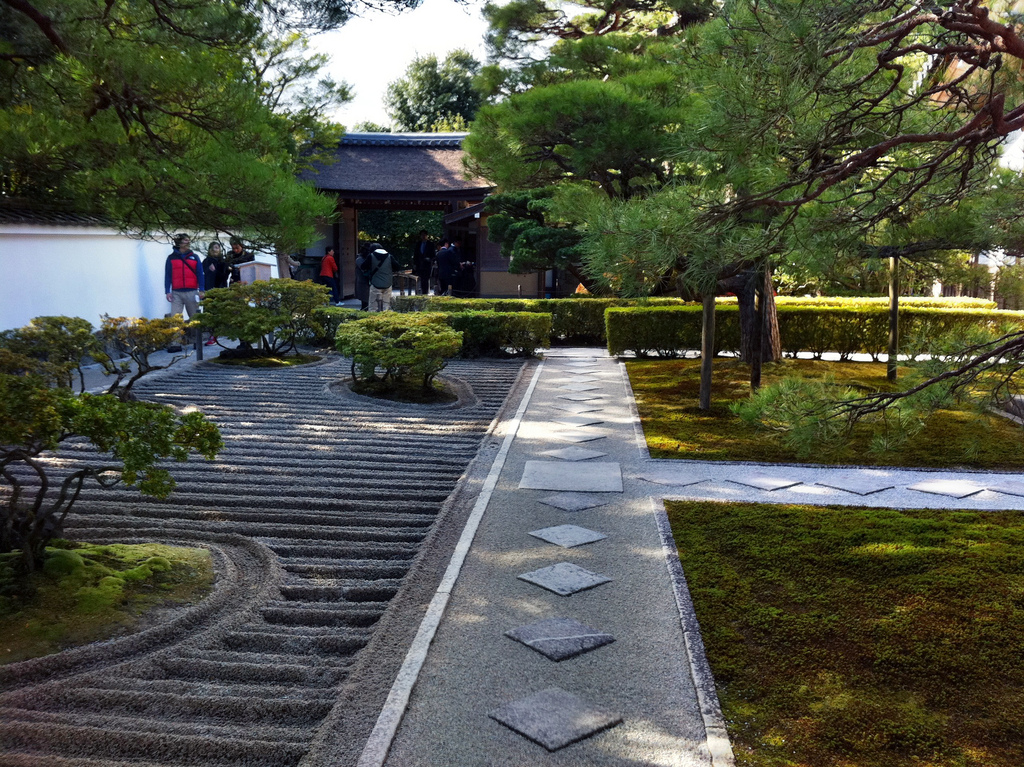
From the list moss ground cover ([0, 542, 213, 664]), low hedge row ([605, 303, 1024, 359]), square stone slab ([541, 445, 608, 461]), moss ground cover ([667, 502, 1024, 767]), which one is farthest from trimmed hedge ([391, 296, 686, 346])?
moss ground cover ([0, 542, 213, 664])

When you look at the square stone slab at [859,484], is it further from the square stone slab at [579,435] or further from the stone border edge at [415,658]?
the stone border edge at [415,658]

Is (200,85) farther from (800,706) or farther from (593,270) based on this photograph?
(800,706)

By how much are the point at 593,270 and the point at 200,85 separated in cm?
270

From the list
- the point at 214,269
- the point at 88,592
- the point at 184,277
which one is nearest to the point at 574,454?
the point at 88,592

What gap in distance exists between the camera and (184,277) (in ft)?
45.1

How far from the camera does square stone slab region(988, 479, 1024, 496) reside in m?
6.67

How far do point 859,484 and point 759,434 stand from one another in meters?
1.71

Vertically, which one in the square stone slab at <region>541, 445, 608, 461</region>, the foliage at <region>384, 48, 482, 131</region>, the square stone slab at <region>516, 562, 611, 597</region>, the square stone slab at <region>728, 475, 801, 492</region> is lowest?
the square stone slab at <region>516, 562, 611, 597</region>

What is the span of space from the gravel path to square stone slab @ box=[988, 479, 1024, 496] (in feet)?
14.5

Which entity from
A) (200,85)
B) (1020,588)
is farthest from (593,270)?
(1020,588)

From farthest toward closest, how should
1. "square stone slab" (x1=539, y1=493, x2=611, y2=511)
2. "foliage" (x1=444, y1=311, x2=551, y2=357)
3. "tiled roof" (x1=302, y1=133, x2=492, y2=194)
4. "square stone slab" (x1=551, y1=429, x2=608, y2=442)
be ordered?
"tiled roof" (x1=302, y1=133, x2=492, y2=194) < "foliage" (x1=444, y1=311, x2=551, y2=357) < "square stone slab" (x1=551, y1=429, x2=608, y2=442) < "square stone slab" (x1=539, y1=493, x2=611, y2=511)

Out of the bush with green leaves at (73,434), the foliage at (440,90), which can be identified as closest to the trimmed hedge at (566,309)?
the bush with green leaves at (73,434)

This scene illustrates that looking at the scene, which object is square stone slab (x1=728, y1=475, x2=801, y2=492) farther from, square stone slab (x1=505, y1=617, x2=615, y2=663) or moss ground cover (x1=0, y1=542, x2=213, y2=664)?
moss ground cover (x1=0, y1=542, x2=213, y2=664)

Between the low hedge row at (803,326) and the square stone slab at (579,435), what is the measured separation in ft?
19.5
